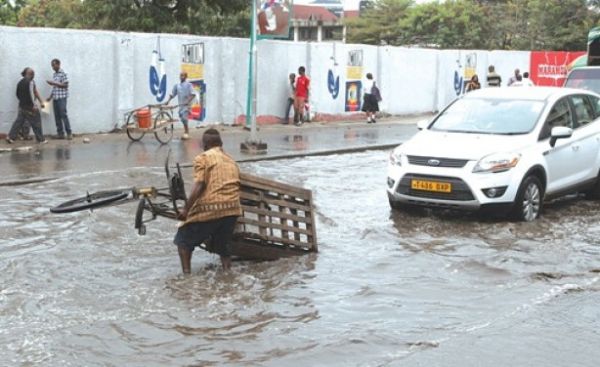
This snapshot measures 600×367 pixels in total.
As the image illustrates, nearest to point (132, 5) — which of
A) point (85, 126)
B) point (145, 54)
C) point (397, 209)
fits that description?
point (145, 54)

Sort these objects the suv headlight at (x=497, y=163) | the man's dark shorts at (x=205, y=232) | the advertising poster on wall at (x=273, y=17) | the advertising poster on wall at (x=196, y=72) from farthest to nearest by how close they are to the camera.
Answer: the advertising poster on wall at (x=196, y=72), the advertising poster on wall at (x=273, y=17), the suv headlight at (x=497, y=163), the man's dark shorts at (x=205, y=232)

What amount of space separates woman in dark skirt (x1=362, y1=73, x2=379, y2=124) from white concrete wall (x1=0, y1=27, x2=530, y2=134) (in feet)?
3.26

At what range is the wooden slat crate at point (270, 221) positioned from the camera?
26.0 feet

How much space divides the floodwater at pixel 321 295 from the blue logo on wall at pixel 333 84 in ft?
51.5

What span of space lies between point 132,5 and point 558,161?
2000 cm

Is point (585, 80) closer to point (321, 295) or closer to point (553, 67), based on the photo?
point (321, 295)

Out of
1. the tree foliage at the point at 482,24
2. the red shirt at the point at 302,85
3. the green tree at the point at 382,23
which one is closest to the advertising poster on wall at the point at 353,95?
the red shirt at the point at 302,85

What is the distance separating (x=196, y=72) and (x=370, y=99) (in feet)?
21.3

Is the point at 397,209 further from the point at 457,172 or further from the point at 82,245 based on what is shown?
the point at 82,245

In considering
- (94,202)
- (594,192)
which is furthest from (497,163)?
(94,202)

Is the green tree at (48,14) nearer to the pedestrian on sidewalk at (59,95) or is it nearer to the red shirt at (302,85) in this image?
the red shirt at (302,85)

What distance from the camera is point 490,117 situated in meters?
10.9

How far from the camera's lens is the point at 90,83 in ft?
63.9

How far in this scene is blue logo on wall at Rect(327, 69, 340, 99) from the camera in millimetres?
26281
